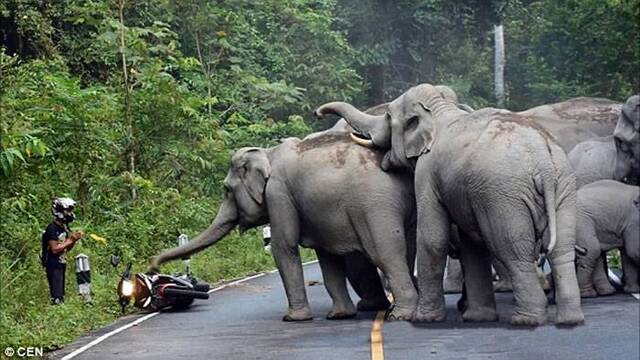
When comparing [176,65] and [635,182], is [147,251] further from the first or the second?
[635,182]

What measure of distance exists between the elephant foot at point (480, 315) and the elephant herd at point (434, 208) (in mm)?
17

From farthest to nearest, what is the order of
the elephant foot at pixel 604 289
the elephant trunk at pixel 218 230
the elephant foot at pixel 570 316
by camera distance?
the elephant trunk at pixel 218 230 → the elephant foot at pixel 604 289 → the elephant foot at pixel 570 316

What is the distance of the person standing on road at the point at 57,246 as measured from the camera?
17.5m

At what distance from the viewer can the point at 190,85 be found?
33750 millimetres

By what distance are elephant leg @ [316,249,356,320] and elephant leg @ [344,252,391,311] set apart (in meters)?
0.22

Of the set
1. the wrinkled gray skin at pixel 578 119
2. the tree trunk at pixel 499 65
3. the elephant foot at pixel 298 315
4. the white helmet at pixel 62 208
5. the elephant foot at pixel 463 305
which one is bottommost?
the elephant foot at pixel 463 305

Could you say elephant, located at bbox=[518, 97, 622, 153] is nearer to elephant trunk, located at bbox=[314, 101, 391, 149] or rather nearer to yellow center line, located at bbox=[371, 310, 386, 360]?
elephant trunk, located at bbox=[314, 101, 391, 149]

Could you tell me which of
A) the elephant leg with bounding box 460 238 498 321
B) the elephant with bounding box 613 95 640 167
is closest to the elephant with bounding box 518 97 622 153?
the elephant with bounding box 613 95 640 167

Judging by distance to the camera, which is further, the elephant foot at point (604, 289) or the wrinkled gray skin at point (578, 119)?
the wrinkled gray skin at point (578, 119)

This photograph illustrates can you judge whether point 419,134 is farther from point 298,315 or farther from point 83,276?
point 83,276

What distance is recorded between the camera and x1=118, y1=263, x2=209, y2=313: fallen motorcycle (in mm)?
18281

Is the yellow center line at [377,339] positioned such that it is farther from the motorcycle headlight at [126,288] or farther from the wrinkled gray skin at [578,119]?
the wrinkled gray skin at [578,119]

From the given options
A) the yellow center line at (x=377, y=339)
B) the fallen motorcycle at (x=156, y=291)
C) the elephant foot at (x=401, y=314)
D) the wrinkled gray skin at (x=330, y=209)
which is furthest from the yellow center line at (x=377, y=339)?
the fallen motorcycle at (x=156, y=291)

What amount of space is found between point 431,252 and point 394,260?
0.70 m
